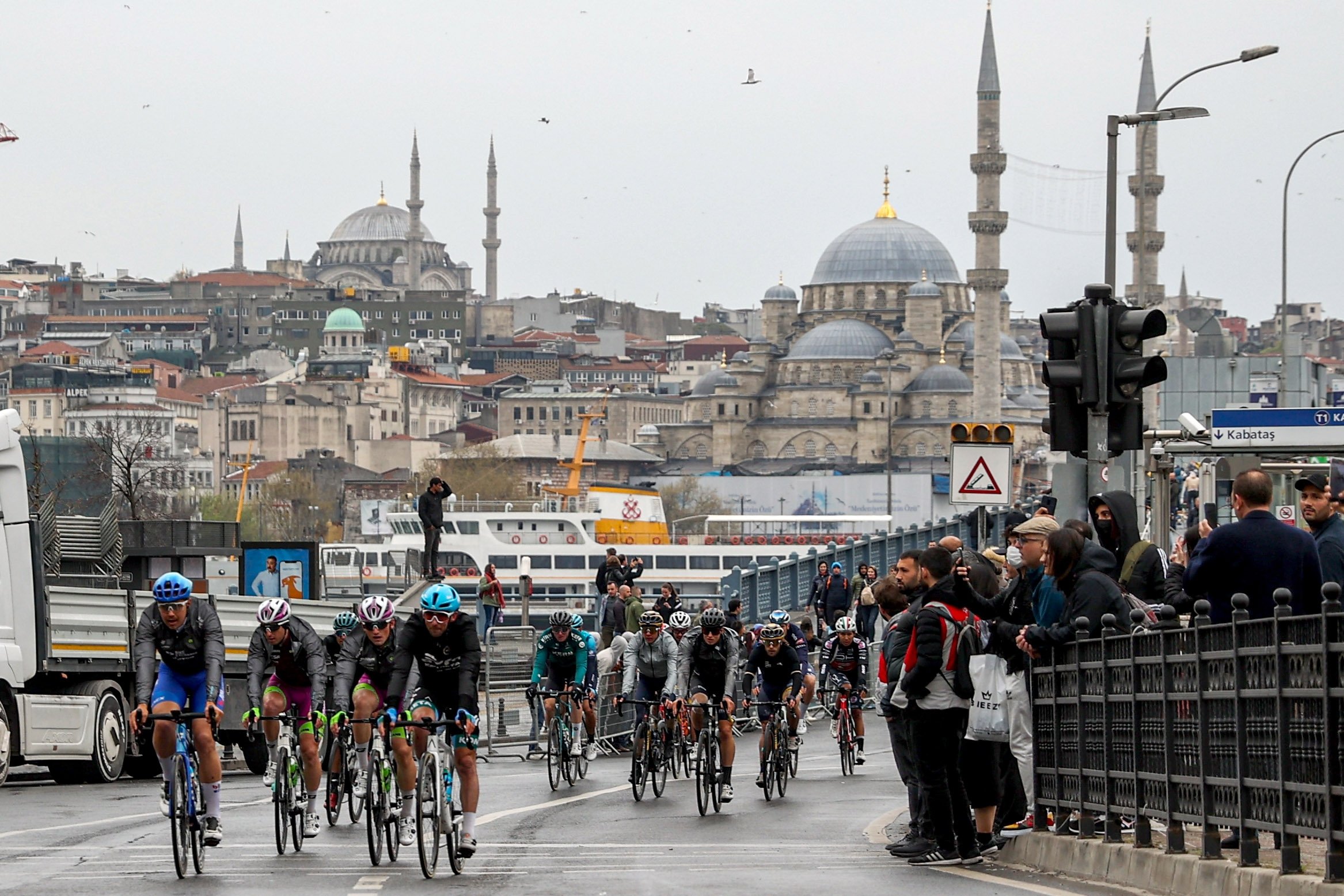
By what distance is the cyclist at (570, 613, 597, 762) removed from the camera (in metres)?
18.9

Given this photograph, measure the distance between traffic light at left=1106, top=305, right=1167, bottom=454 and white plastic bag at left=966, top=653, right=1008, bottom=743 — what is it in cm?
189

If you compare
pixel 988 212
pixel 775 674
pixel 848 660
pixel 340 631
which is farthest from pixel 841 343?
pixel 340 631

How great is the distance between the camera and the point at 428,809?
11.7 m

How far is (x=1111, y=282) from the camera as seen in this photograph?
20984 millimetres

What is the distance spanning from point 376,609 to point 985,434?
6691 millimetres

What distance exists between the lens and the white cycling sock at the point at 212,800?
40.2ft

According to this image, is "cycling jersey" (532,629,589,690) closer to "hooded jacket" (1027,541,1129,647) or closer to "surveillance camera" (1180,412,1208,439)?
"surveillance camera" (1180,412,1208,439)

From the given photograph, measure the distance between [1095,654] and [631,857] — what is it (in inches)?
111

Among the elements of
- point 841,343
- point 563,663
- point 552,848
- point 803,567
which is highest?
point 841,343

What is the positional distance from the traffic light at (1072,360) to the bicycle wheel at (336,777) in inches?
165

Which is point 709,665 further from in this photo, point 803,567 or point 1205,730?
point 803,567

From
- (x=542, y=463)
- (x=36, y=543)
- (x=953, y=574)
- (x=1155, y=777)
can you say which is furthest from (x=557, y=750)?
(x=542, y=463)

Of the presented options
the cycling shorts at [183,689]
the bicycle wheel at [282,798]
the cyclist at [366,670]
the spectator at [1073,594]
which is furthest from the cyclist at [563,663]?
the spectator at [1073,594]

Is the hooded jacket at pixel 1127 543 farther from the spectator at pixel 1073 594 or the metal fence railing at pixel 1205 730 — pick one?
the spectator at pixel 1073 594
